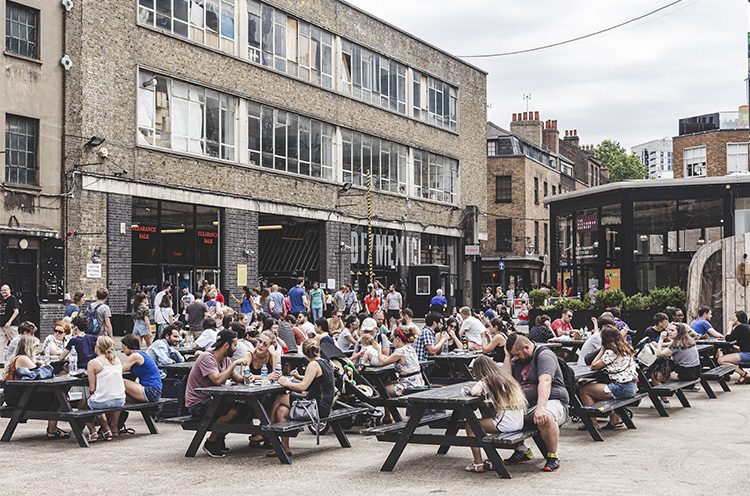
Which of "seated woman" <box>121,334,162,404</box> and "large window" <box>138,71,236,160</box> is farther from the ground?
"large window" <box>138,71,236,160</box>

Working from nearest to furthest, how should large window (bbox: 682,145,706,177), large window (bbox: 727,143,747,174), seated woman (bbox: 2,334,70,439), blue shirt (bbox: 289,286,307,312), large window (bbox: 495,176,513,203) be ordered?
1. seated woman (bbox: 2,334,70,439)
2. blue shirt (bbox: 289,286,307,312)
3. large window (bbox: 727,143,747,174)
4. large window (bbox: 682,145,706,177)
5. large window (bbox: 495,176,513,203)

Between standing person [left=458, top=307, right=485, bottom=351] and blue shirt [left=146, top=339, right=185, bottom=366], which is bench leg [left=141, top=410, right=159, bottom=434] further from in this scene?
standing person [left=458, top=307, right=485, bottom=351]

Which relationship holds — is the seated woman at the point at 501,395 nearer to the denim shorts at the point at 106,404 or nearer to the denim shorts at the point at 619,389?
the denim shorts at the point at 619,389

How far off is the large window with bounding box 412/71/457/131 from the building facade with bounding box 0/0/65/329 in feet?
67.3

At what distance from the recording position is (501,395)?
7.98 meters

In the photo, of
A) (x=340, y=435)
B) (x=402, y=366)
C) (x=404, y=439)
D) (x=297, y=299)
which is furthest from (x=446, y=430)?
(x=297, y=299)

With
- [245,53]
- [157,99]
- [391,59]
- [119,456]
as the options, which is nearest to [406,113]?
[391,59]

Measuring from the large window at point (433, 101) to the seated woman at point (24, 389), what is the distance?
1236 inches

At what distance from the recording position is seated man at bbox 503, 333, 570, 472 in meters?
8.05

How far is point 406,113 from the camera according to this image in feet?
130

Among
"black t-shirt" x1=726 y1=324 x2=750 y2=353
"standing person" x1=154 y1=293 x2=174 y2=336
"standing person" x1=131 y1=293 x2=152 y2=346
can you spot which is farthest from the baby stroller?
"standing person" x1=154 y1=293 x2=174 y2=336

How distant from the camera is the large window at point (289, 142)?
30.0 metres

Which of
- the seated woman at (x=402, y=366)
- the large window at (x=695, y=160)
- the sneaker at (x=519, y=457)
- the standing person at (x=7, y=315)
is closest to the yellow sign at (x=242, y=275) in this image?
the standing person at (x=7, y=315)

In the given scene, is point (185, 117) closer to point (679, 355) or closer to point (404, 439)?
point (679, 355)
